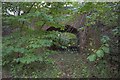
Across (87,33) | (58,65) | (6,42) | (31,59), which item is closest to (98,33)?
(87,33)

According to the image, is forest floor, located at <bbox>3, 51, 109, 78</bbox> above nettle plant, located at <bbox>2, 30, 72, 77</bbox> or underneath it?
underneath

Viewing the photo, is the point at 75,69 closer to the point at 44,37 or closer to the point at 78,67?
the point at 78,67

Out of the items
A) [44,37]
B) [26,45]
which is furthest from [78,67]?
[26,45]

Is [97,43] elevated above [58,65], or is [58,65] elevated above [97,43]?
[97,43]

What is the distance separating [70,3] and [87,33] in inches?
67.7

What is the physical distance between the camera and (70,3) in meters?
2.69

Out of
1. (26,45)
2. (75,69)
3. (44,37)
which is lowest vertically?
(75,69)

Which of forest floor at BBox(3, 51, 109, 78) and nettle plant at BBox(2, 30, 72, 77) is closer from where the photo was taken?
nettle plant at BBox(2, 30, 72, 77)

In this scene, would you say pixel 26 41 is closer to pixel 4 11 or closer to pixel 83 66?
pixel 4 11

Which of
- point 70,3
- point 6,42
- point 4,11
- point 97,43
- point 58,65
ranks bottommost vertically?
point 58,65

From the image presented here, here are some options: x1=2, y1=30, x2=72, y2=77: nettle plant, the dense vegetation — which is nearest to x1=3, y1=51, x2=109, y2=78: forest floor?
the dense vegetation

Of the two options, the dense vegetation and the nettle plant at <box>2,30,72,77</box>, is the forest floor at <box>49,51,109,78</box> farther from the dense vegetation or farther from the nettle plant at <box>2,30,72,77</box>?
the nettle plant at <box>2,30,72,77</box>

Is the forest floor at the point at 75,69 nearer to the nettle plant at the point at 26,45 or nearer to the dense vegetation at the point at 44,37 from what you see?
the dense vegetation at the point at 44,37

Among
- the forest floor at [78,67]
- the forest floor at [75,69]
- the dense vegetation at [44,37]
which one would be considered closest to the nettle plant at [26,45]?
the dense vegetation at [44,37]
